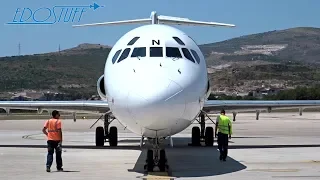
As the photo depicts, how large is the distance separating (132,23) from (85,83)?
147m

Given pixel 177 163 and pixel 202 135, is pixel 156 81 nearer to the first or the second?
pixel 177 163

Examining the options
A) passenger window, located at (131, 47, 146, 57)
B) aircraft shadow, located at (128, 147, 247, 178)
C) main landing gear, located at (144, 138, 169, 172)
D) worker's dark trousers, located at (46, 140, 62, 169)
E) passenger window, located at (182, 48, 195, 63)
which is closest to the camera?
main landing gear, located at (144, 138, 169, 172)

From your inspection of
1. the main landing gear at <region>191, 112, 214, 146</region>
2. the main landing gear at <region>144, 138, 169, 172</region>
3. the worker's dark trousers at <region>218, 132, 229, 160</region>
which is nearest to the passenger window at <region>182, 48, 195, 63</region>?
the main landing gear at <region>144, 138, 169, 172</region>

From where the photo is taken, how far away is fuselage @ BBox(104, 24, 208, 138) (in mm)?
12695

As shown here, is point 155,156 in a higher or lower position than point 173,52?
lower

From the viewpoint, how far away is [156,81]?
12.9 m

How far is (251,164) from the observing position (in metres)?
16.7

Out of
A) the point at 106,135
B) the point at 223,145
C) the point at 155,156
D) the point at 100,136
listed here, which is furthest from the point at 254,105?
the point at 155,156

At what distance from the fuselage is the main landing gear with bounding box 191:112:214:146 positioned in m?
7.42

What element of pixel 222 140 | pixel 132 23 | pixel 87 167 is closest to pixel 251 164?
pixel 222 140

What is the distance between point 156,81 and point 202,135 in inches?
462

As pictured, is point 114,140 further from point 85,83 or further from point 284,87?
point 284,87

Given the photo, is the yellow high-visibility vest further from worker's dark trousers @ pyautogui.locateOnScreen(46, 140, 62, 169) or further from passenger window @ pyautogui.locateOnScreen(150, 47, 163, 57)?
worker's dark trousers @ pyautogui.locateOnScreen(46, 140, 62, 169)

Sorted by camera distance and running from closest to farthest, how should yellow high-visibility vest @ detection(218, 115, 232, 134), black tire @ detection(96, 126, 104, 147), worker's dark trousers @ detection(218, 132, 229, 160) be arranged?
worker's dark trousers @ detection(218, 132, 229, 160), yellow high-visibility vest @ detection(218, 115, 232, 134), black tire @ detection(96, 126, 104, 147)
